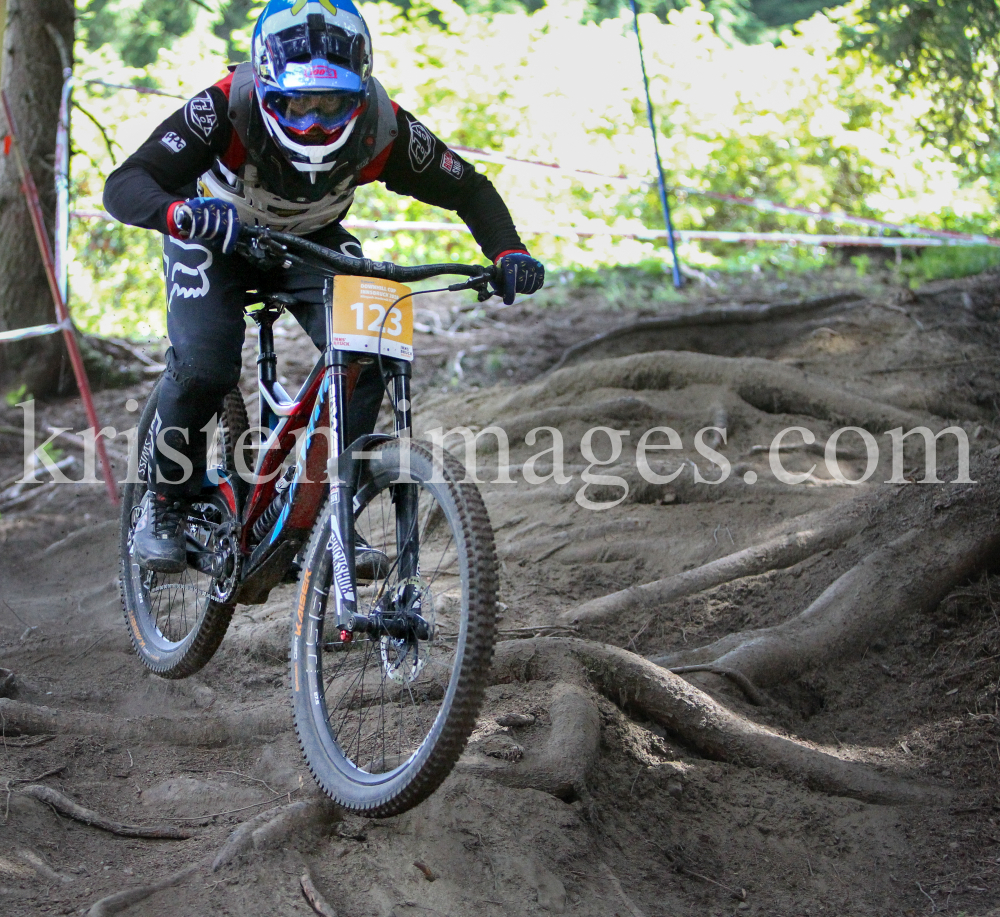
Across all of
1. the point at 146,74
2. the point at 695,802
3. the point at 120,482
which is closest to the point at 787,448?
the point at 695,802

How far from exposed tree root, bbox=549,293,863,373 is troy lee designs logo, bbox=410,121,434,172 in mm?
3586

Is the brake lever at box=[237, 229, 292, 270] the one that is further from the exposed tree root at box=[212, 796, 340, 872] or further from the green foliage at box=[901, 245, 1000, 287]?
the green foliage at box=[901, 245, 1000, 287]

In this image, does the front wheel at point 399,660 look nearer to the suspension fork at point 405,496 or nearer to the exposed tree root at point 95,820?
the suspension fork at point 405,496

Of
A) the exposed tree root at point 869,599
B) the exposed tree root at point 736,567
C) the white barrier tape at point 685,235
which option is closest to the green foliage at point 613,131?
the white barrier tape at point 685,235

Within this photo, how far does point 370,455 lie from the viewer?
2.85 m

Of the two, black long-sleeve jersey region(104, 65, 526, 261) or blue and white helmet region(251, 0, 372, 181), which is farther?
black long-sleeve jersey region(104, 65, 526, 261)

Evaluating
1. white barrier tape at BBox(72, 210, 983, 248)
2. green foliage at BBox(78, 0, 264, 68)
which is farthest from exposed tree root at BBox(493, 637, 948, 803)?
green foliage at BBox(78, 0, 264, 68)

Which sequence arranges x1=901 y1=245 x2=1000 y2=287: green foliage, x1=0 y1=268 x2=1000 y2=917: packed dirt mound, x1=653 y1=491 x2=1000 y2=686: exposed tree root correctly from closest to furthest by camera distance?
x1=0 y1=268 x2=1000 y2=917: packed dirt mound
x1=653 y1=491 x2=1000 y2=686: exposed tree root
x1=901 y1=245 x2=1000 y2=287: green foliage

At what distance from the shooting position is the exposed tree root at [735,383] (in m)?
5.90

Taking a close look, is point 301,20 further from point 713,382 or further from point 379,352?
point 713,382

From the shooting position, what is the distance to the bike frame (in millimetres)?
2795

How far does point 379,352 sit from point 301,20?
99cm

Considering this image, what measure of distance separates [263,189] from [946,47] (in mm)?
6620

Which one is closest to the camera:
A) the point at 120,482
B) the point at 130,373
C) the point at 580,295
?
the point at 120,482
